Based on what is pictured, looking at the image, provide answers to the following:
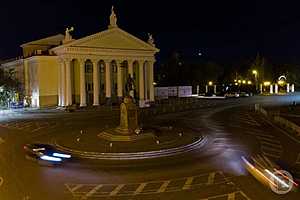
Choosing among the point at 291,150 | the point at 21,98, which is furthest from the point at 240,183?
the point at 21,98

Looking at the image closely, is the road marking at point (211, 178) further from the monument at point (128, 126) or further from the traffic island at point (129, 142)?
the monument at point (128, 126)

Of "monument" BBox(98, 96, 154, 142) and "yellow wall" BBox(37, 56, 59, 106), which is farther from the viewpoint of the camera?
Answer: "yellow wall" BBox(37, 56, 59, 106)

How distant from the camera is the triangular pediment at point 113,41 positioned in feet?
247

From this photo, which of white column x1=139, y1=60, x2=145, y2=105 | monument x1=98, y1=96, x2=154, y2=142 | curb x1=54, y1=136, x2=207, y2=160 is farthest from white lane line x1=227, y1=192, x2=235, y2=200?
white column x1=139, y1=60, x2=145, y2=105

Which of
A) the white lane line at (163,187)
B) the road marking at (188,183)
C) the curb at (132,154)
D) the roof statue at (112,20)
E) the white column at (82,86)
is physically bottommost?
the white lane line at (163,187)

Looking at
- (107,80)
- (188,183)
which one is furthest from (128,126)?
(107,80)

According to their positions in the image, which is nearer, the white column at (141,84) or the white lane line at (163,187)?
the white lane line at (163,187)

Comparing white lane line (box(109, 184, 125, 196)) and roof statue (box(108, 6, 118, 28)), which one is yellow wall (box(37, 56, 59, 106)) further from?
white lane line (box(109, 184, 125, 196))

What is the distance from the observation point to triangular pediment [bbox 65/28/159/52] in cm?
7544

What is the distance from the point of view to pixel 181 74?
130500 mm

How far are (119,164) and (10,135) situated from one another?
64.8ft

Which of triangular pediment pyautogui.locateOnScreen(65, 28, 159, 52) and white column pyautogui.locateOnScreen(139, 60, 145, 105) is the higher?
triangular pediment pyautogui.locateOnScreen(65, 28, 159, 52)

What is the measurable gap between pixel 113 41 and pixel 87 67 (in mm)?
9091

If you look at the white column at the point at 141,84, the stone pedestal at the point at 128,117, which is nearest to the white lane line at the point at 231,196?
the stone pedestal at the point at 128,117
